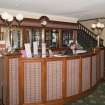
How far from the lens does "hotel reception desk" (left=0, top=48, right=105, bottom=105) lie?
3.88 metres

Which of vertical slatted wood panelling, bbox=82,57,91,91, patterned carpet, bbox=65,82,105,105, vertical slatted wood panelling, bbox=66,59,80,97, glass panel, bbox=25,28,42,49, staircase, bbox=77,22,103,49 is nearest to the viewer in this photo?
vertical slatted wood panelling, bbox=66,59,80,97

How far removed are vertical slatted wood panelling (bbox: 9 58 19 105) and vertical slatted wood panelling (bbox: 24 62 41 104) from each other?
7.1 inches

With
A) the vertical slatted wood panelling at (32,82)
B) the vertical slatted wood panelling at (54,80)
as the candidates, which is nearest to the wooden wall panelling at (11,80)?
the vertical slatted wood panelling at (32,82)

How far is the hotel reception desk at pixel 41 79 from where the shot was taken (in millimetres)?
3879

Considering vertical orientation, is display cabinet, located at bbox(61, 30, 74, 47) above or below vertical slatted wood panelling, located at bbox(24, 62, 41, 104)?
above

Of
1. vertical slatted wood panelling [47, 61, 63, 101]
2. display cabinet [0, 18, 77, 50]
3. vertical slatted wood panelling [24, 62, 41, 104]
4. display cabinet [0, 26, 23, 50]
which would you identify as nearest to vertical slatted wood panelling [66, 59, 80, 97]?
vertical slatted wood panelling [47, 61, 63, 101]

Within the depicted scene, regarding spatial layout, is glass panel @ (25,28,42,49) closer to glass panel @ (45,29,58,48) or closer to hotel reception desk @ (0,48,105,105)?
glass panel @ (45,29,58,48)

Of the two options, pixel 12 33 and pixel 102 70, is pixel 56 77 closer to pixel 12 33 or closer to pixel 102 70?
pixel 102 70

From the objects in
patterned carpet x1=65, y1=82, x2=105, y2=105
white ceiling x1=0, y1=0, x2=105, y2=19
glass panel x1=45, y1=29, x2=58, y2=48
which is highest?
white ceiling x1=0, y1=0, x2=105, y2=19

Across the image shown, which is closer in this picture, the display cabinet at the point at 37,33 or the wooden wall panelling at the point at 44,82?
the wooden wall panelling at the point at 44,82

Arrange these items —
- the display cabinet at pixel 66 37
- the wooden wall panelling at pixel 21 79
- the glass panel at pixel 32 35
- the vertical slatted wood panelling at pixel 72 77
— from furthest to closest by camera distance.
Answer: the display cabinet at pixel 66 37 < the glass panel at pixel 32 35 < the vertical slatted wood panelling at pixel 72 77 < the wooden wall panelling at pixel 21 79

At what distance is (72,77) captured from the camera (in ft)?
15.0

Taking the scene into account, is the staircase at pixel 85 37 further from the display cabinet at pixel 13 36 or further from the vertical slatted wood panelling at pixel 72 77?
the vertical slatted wood panelling at pixel 72 77

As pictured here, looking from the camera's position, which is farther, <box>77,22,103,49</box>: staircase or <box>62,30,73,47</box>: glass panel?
<box>62,30,73,47</box>: glass panel
